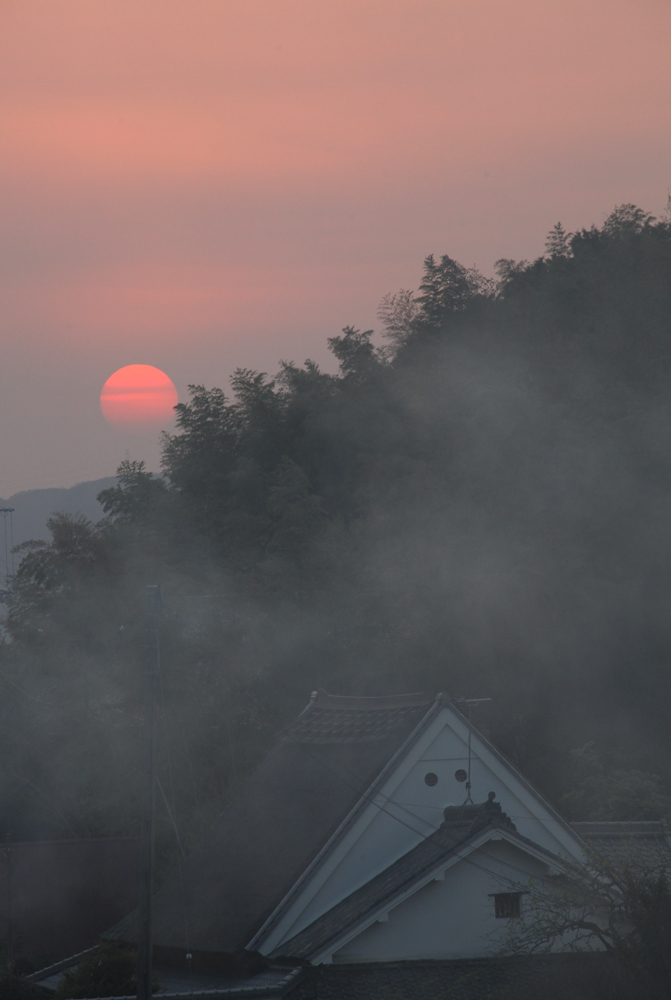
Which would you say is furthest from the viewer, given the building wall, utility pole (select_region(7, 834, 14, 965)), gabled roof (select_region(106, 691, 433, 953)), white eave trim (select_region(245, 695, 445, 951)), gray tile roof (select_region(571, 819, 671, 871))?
utility pole (select_region(7, 834, 14, 965))

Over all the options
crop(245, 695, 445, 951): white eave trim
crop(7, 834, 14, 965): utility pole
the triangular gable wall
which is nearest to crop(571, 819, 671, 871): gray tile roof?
the triangular gable wall

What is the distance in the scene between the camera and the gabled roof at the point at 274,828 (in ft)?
33.8

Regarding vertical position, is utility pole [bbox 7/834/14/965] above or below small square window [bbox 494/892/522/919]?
below

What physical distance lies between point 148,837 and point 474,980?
367cm

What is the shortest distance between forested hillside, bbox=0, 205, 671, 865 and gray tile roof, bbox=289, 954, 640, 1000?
6.71m

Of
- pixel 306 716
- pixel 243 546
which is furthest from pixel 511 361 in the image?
pixel 306 716

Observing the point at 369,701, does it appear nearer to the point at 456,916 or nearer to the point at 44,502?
the point at 456,916

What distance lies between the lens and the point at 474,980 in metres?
9.20

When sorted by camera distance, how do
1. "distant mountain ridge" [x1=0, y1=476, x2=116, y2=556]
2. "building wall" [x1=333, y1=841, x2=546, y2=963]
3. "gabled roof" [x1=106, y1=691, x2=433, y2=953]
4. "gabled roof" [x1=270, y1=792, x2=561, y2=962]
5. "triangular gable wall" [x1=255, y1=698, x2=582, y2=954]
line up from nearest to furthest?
"gabled roof" [x1=270, y1=792, x2=561, y2=962]
"building wall" [x1=333, y1=841, x2=546, y2=963]
"triangular gable wall" [x1=255, y1=698, x2=582, y2=954]
"gabled roof" [x1=106, y1=691, x2=433, y2=953]
"distant mountain ridge" [x1=0, y1=476, x2=116, y2=556]

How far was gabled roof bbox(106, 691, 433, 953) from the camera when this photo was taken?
10289mm

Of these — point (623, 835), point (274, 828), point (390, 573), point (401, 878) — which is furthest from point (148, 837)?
point (390, 573)

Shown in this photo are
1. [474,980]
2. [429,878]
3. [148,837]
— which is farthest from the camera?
[429,878]

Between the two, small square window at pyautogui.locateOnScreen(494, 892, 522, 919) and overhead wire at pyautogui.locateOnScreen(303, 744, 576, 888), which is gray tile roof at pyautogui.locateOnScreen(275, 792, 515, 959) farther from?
small square window at pyautogui.locateOnScreen(494, 892, 522, 919)

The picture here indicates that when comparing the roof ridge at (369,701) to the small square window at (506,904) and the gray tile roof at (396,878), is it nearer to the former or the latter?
the gray tile roof at (396,878)
